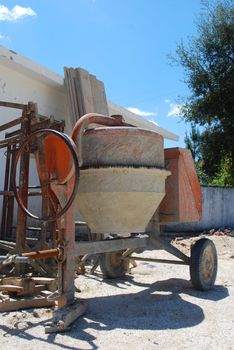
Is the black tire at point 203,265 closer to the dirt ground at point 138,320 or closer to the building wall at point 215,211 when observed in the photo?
the dirt ground at point 138,320

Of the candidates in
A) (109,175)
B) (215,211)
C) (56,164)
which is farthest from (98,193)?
(215,211)

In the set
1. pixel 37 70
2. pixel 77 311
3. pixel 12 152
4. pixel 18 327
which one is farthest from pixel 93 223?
pixel 37 70

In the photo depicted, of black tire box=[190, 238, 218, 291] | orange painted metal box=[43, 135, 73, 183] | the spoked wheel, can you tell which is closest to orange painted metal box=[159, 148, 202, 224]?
black tire box=[190, 238, 218, 291]

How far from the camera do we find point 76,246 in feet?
14.7

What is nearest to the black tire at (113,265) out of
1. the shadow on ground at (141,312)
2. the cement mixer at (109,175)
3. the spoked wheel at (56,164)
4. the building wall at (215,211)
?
the shadow on ground at (141,312)

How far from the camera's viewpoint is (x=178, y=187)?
602 centimetres

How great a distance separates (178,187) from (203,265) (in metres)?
1.09

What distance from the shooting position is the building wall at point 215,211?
1585cm

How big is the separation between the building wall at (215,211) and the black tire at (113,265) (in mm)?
8314

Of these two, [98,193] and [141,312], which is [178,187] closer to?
[98,193]

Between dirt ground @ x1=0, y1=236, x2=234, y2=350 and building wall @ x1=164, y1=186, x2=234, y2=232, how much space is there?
9.27 meters

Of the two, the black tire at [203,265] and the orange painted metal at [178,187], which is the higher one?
the orange painted metal at [178,187]

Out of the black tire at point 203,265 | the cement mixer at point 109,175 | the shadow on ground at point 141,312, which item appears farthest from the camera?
the black tire at point 203,265

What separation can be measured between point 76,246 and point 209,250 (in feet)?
7.86
